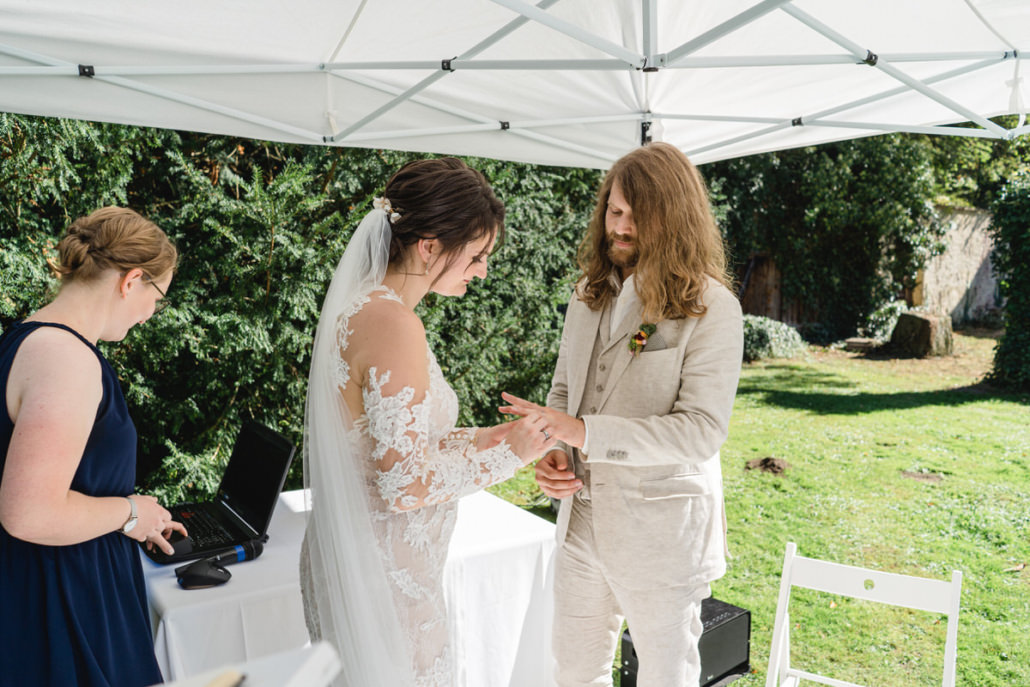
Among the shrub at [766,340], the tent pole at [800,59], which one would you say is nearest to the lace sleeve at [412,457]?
the tent pole at [800,59]

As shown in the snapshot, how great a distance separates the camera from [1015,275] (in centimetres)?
895

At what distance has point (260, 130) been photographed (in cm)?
330

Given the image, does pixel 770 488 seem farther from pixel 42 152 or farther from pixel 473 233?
pixel 42 152

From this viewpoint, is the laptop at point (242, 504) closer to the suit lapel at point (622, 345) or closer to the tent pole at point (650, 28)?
the suit lapel at point (622, 345)

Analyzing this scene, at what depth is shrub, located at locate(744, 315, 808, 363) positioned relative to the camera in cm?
1185

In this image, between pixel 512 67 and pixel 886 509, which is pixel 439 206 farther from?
pixel 886 509

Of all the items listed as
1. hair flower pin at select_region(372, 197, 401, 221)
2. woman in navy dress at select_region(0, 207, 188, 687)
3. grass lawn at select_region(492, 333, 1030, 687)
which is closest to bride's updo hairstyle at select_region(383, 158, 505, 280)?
hair flower pin at select_region(372, 197, 401, 221)

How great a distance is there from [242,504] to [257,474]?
0.16 metres

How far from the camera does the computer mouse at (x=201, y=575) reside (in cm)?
234

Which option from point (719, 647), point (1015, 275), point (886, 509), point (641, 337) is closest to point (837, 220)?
point (1015, 275)

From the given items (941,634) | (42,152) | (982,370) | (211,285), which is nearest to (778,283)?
(982,370)

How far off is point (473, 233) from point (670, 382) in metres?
0.75

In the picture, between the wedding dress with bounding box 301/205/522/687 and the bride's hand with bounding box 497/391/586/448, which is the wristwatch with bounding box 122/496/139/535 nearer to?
the wedding dress with bounding box 301/205/522/687

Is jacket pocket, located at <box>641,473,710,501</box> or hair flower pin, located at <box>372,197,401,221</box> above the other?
hair flower pin, located at <box>372,197,401,221</box>
